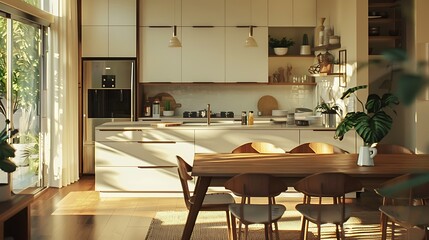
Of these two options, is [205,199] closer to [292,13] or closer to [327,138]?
[327,138]

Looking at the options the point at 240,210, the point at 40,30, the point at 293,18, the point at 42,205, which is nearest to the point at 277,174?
the point at 240,210

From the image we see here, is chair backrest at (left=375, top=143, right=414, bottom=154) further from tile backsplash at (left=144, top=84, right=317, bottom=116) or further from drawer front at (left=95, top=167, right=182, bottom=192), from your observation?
tile backsplash at (left=144, top=84, right=317, bottom=116)

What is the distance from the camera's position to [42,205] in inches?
259

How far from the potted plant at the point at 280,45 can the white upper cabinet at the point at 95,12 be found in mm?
2670

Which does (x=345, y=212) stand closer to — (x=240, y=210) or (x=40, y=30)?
(x=240, y=210)

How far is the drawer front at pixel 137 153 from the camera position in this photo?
669 centimetres

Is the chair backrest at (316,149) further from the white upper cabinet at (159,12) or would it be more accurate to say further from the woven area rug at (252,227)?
the white upper cabinet at (159,12)

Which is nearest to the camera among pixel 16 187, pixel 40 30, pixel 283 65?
pixel 16 187

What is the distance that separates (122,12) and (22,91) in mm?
2432

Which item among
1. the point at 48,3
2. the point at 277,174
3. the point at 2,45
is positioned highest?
the point at 48,3

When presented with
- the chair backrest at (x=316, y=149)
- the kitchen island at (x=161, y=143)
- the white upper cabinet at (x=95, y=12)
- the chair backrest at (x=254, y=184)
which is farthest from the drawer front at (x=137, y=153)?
the chair backrest at (x=254, y=184)

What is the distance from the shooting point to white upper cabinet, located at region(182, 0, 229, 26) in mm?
9023

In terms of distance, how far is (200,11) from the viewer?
9.03 m

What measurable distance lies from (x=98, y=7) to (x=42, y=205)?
3.51 m
